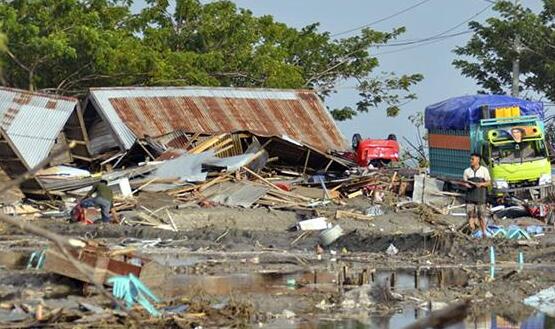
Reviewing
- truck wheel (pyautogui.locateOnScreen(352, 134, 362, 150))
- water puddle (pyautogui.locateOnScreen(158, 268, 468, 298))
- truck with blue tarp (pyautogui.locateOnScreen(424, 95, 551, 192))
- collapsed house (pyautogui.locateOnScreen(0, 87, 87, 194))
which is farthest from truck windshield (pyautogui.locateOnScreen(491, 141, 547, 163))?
water puddle (pyautogui.locateOnScreen(158, 268, 468, 298))

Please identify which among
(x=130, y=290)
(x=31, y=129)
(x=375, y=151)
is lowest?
(x=130, y=290)

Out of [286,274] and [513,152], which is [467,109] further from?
[286,274]

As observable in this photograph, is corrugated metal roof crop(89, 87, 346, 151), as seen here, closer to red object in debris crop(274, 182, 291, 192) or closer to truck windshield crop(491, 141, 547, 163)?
red object in debris crop(274, 182, 291, 192)

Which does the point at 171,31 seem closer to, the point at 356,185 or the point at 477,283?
the point at 356,185

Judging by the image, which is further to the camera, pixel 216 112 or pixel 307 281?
pixel 216 112

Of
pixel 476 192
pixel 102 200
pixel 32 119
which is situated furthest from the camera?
pixel 32 119

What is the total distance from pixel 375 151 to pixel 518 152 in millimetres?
6415

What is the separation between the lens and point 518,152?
27406 mm

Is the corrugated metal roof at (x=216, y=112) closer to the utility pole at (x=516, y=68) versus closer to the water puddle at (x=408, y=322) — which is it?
the utility pole at (x=516, y=68)

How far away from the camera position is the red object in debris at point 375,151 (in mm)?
32750

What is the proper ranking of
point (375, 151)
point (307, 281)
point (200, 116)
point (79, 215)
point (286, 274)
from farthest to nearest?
1. point (375, 151)
2. point (200, 116)
3. point (79, 215)
4. point (286, 274)
5. point (307, 281)

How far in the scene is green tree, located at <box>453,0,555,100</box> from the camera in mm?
40469

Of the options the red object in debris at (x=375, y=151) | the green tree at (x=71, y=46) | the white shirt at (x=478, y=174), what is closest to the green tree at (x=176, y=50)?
the green tree at (x=71, y=46)

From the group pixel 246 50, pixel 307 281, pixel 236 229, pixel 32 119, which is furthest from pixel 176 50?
pixel 307 281
